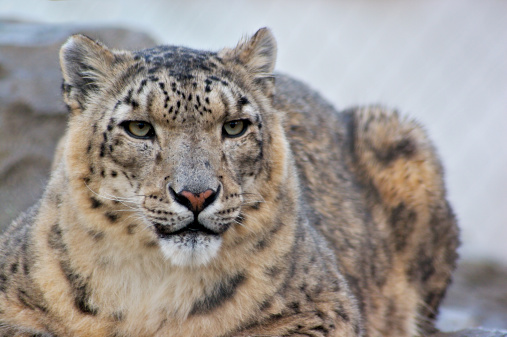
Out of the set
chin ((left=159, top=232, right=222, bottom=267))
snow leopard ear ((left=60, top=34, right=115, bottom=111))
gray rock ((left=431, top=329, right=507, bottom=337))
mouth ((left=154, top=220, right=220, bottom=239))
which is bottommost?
gray rock ((left=431, top=329, right=507, bottom=337))

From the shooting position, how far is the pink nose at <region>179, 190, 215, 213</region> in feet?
12.5

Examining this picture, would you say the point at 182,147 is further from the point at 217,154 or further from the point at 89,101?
the point at 89,101

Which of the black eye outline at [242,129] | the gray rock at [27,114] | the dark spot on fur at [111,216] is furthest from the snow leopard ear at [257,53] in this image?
the gray rock at [27,114]

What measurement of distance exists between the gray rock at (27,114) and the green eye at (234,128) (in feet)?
13.9

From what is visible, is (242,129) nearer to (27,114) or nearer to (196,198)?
(196,198)

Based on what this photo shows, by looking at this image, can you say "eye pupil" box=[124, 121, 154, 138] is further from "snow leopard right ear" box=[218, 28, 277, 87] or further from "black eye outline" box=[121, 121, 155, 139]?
"snow leopard right ear" box=[218, 28, 277, 87]

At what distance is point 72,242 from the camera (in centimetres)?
447

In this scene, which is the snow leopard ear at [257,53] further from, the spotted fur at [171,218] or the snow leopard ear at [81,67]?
the snow leopard ear at [81,67]

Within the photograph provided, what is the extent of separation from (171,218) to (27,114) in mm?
5407

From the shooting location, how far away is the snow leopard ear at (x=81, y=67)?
4605 millimetres

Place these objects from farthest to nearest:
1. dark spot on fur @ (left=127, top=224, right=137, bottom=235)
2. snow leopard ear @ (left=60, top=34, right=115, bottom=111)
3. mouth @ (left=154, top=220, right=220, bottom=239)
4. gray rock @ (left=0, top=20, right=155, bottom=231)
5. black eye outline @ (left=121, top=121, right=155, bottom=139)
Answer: gray rock @ (left=0, top=20, right=155, bottom=231) → snow leopard ear @ (left=60, top=34, right=115, bottom=111) → dark spot on fur @ (left=127, top=224, right=137, bottom=235) → black eye outline @ (left=121, top=121, right=155, bottom=139) → mouth @ (left=154, top=220, right=220, bottom=239)

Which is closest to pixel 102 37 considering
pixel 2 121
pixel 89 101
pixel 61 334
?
pixel 2 121

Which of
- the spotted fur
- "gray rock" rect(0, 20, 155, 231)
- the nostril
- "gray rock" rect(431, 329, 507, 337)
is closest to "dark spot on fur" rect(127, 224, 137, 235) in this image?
the spotted fur

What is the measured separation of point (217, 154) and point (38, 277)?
141 cm
